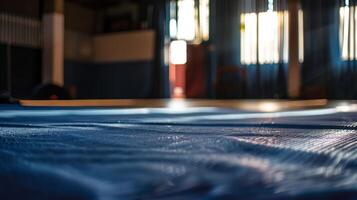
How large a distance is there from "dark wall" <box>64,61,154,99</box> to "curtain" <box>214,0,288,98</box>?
1404 millimetres

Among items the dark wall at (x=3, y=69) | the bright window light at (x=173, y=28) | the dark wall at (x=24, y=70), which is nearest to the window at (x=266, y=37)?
the bright window light at (x=173, y=28)

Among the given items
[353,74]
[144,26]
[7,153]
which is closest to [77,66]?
[144,26]

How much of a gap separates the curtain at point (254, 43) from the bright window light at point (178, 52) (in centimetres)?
71

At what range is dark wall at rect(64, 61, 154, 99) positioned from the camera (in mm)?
6770

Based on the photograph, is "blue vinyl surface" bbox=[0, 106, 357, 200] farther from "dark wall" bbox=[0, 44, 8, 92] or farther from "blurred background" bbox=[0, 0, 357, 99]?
"dark wall" bbox=[0, 44, 8, 92]

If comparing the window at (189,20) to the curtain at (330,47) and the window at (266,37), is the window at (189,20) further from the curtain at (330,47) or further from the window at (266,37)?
the curtain at (330,47)

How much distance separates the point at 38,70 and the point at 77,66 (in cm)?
92

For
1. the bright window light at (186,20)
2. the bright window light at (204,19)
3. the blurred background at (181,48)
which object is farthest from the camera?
the bright window light at (186,20)

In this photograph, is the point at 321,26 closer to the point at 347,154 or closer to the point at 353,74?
the point at 353,74

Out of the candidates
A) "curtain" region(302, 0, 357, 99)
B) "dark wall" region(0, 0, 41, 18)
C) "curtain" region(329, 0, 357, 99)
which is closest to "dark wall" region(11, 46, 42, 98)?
"dark wall" region(0, 0, 41, 18)

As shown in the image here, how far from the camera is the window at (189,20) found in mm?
6379

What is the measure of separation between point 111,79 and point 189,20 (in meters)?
1.76

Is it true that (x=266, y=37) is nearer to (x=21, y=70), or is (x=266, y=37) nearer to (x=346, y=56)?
(x=346, y=56)

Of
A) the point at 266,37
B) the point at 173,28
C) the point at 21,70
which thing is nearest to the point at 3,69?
the point at 21,70
